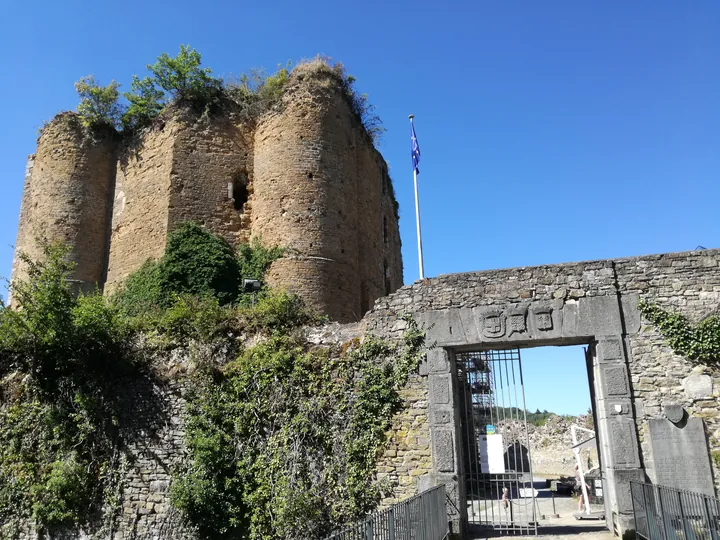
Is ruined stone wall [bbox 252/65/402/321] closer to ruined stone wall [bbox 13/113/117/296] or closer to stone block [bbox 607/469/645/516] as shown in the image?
ruined stone wall [bbox 13/113/117/296]

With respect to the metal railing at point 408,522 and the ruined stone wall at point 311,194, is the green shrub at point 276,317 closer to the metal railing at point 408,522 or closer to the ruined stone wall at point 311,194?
the ruined stone wall at point 311,194

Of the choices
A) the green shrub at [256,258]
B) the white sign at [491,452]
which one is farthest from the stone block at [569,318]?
the green shrub at [256,258]

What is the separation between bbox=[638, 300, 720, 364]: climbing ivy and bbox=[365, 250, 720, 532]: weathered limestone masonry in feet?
0.43

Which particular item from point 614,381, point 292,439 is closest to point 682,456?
point 614,381

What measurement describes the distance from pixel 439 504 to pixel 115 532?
6.11m

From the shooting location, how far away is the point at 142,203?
17938 mm

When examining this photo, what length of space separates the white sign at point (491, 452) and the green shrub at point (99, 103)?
1671 centimetres

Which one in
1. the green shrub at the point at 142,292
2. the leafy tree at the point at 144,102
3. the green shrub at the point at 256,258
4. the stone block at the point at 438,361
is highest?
the leafy tree at the point at 144,102

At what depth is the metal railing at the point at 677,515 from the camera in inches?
241

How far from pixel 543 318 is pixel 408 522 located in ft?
14.1

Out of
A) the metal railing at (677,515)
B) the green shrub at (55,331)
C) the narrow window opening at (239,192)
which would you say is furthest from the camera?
the narrow window opening at (239,192)

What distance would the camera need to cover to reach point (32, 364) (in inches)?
452

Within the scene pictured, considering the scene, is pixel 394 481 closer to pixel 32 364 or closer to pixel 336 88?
pixel 32 364

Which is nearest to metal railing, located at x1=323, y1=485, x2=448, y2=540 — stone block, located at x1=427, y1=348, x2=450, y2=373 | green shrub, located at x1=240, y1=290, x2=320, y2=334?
stone block, located at x1=427, y1=348, x2=450, y2=373
